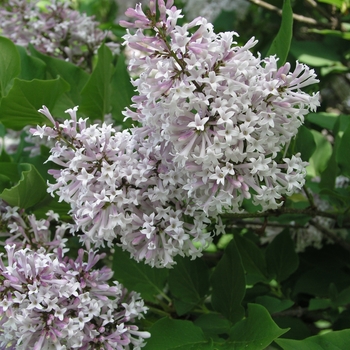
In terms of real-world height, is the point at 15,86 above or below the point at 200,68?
below

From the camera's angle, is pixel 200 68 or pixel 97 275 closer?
pixel 200 68

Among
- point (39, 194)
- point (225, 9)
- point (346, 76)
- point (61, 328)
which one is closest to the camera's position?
point (61, 328)

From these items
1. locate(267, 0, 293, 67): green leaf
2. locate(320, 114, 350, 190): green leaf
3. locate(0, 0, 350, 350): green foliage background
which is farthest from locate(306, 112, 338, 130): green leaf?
locate(267, 0, 293, 67): green leaf

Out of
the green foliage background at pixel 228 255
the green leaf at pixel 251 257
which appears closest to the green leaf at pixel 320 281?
the green foliage background at pixel 228 255

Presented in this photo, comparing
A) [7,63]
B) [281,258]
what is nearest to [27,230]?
[7,63]

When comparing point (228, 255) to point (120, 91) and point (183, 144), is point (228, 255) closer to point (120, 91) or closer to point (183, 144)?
point (183, 144)

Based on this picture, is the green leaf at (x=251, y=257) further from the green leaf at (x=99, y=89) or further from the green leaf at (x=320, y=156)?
the green leaf at (x=99, y=89)

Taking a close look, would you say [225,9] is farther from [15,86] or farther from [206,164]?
[206,164]

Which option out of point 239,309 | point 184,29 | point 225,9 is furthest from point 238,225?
point 225,9
